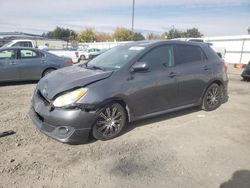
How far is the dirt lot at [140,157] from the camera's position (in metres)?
3.42

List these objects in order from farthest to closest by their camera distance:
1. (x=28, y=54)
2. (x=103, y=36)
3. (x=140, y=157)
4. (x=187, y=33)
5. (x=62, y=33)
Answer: (x=103, y=36) < (x=62, y=33) < (x=187, y=33) < (x=28, y=54) < (x=140, y=157)

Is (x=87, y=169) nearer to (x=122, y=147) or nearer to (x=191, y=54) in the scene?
(x=122, y=147)

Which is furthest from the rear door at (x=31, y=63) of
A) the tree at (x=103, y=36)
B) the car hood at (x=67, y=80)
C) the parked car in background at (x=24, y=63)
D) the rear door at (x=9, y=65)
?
the tree at (x=103, y=36)

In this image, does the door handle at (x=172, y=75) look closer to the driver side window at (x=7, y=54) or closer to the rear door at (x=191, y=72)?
the rear door at (x=191, y=72)

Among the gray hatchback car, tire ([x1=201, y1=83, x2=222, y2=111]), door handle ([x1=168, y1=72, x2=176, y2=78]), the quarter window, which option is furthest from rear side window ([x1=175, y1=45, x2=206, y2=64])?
the quarter window

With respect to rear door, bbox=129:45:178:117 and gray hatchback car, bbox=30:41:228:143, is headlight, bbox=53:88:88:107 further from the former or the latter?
rear door, bbox=129:45:178:117

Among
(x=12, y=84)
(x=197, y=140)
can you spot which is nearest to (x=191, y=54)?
(x=197, y=140)

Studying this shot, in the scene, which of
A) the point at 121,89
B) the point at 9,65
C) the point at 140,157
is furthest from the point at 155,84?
the point at 9,65

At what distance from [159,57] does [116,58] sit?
867 millimetres

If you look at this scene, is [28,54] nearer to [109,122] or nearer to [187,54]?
[187,54]

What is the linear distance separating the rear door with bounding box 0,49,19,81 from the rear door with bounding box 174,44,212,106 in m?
6.44

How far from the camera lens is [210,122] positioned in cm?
574

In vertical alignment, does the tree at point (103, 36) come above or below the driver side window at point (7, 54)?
below

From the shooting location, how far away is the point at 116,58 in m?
5.31
